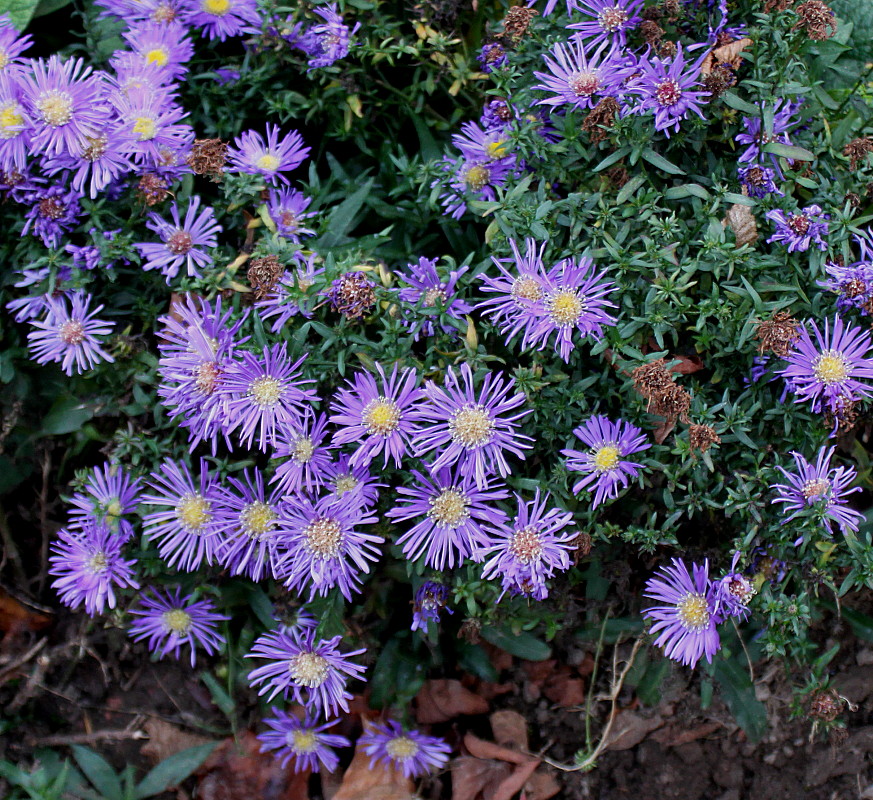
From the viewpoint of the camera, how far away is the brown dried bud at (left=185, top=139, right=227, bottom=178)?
2.10m

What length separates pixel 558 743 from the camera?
2.49m

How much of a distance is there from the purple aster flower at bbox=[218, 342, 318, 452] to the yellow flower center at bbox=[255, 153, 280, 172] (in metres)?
0.73

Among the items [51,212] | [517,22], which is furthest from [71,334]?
[517,22]

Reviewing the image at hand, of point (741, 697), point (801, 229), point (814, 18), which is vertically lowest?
point (741, 697)

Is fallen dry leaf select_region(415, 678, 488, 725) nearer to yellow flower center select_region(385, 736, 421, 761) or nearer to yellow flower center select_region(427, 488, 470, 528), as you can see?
yellow flower center select_region(385, 736, 421, 761)

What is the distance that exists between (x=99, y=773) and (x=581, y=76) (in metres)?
2.37

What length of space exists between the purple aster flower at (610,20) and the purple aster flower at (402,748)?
1.95 meters

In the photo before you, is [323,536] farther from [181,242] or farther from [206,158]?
[206,158]

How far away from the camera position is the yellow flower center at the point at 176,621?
7.50 ft

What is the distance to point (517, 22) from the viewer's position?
6.68ft

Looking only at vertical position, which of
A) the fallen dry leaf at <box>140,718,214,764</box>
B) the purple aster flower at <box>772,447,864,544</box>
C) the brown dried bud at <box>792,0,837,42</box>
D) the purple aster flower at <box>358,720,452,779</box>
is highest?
the brown dried bud at <box>792,0,837,42</box>

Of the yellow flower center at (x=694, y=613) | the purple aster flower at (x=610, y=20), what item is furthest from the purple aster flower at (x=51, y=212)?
the yellow flower center at (x=694, y=613)

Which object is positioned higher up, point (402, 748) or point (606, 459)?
point (606, 459)

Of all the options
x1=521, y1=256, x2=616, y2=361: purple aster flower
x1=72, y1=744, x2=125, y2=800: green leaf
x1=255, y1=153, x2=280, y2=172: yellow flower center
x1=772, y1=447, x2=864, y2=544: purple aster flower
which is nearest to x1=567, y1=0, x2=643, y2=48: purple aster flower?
x1=521, y1=256, x2=616, y2=361: purple aster flower
